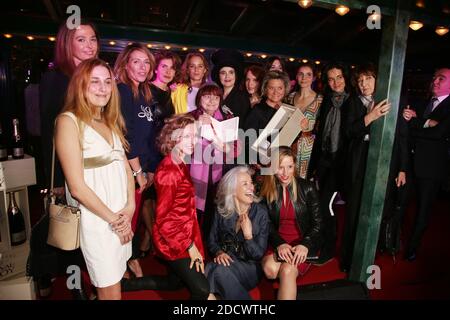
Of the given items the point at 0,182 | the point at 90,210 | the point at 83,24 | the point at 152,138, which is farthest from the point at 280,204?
the point at 0,182

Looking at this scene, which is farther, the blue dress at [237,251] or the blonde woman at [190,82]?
the blonde woman at [190,82]

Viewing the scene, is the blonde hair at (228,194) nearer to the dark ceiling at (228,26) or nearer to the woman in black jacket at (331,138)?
the woman in black jacket at (331,138)

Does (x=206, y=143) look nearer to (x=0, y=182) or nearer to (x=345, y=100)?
(x=345, y=100)

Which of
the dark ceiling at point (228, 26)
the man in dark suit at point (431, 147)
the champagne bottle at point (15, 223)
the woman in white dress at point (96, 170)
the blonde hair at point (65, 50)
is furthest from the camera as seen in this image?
the dark ceiling at point (228, 26)

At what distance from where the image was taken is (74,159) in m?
1.67

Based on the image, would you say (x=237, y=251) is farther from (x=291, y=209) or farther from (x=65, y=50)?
(x=65, y=50)

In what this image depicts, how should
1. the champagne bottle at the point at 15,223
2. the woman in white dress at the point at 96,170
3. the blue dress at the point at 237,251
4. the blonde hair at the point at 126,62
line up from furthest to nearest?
the blonde hair at the point at 126,62 < the champagne bottle at the point at 15,223 < the blue dress at the point at 237,251 < the woman in white dress at the point at 96,170

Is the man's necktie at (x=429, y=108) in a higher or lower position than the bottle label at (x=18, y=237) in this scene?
higher

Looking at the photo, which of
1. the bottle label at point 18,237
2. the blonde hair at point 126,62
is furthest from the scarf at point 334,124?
the bottle label at point 18,237

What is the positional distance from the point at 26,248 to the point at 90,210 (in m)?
1.30

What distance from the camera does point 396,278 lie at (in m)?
3.02

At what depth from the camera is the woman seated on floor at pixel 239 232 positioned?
239 centimetres

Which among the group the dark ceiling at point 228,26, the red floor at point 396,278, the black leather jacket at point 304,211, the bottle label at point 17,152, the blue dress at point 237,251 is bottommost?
the red floor at point 396,278

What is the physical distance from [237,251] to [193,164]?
3.42 ft
